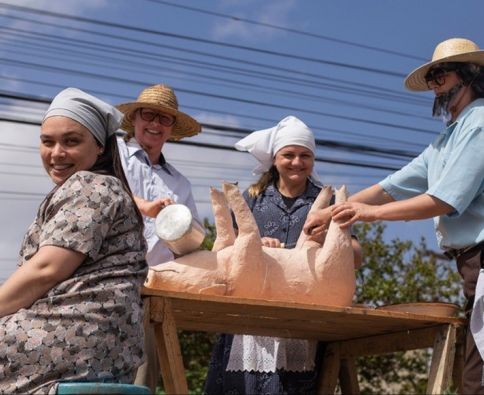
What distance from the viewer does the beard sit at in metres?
4.12

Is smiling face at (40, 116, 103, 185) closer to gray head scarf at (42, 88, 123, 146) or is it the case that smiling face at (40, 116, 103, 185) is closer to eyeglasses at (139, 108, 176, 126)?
gray head scarf at (42, 88, 123, 146)

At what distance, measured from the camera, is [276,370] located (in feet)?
14.9

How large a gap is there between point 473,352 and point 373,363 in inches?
341

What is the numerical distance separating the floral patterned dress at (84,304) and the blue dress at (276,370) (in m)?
1.54

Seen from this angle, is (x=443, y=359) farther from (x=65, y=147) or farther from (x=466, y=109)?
(x=65, y=147)

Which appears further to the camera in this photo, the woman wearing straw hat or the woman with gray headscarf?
the woman wearing straw hat

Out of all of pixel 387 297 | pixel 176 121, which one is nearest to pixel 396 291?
pixel 387 297

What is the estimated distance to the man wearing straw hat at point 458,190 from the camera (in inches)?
152

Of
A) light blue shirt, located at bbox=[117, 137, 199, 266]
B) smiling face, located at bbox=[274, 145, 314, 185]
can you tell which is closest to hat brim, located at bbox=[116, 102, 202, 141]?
light blue shirt, located at bbox=[117, 137, 199, 266]

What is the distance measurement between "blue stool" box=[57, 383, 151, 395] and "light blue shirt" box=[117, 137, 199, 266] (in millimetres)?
2162

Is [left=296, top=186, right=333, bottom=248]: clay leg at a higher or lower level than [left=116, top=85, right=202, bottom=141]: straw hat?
lower

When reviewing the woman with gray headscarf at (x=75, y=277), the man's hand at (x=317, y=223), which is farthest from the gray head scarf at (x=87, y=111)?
the man's hand at (x=317, y=223)

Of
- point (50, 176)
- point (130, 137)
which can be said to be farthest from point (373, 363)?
point (50, 176)

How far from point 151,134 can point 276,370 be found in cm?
164
